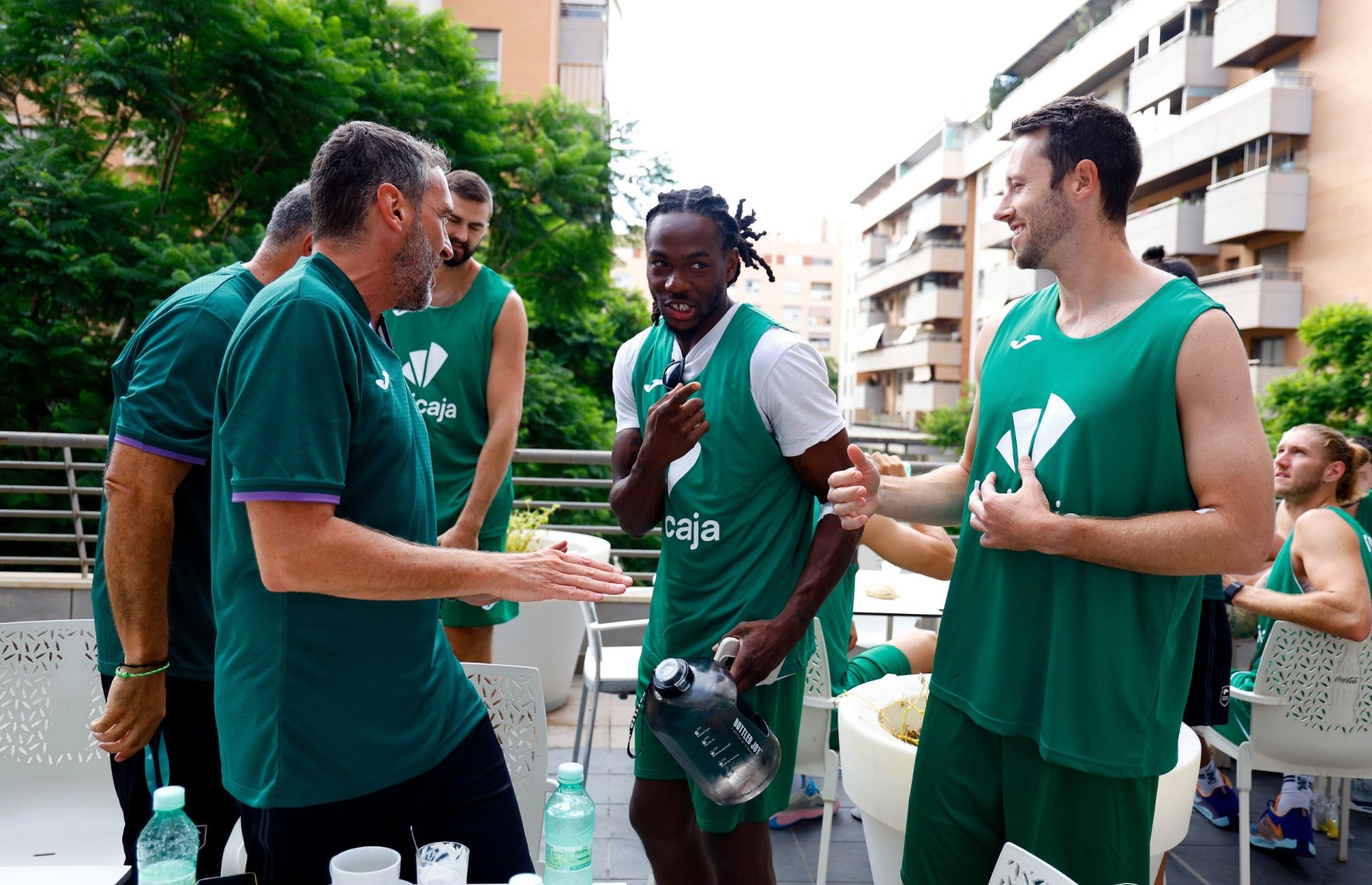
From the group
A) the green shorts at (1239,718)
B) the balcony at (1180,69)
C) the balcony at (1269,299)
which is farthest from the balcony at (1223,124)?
the green shorts at (1239,718)

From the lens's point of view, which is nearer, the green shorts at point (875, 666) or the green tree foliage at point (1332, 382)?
the green shorts at point (875, 666)

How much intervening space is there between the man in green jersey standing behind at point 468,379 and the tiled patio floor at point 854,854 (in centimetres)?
103

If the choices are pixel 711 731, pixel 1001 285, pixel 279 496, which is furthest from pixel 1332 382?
pixel 1001 285

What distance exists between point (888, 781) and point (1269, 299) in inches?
1014

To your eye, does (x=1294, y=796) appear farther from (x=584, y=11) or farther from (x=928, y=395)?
(x=928, y=395)

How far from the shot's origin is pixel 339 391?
1.60 m

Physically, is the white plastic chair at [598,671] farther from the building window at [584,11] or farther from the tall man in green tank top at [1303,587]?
the building window at [584,11]

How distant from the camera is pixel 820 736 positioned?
3.24 m

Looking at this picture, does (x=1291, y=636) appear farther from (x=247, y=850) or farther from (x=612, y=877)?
(x=247, y=850)

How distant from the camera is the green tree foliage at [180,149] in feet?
28.8

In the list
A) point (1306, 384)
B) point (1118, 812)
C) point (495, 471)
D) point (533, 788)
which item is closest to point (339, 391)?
point (533, 788)

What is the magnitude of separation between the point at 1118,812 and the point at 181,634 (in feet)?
6.63

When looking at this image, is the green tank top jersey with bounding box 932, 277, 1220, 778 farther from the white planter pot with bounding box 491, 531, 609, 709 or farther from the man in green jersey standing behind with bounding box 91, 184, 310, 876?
the white planter pot with bounding box 491, 531, 609, 709

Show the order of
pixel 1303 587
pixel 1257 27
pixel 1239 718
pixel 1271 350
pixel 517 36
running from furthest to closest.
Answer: pixel 1271 350, pixel 1257 27, pixel 517 36, pixel 1303 587, pixel 1239 718
